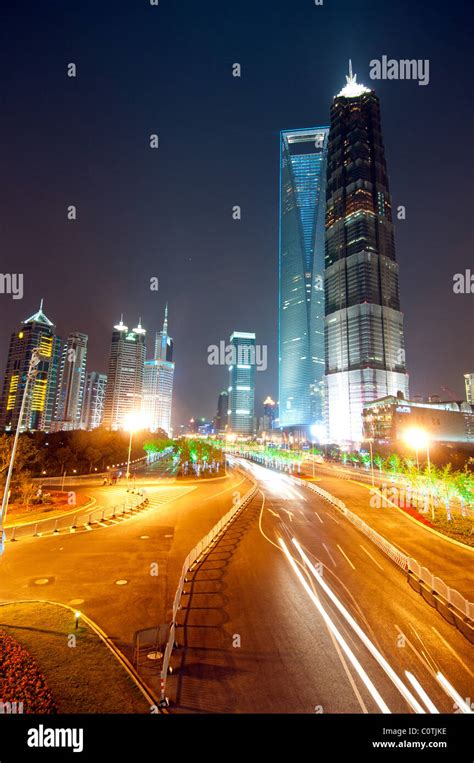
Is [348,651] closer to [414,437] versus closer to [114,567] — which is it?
[114,567]

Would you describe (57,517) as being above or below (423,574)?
below

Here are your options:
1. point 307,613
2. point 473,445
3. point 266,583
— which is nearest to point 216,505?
point 266,583

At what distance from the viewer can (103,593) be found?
1666cm

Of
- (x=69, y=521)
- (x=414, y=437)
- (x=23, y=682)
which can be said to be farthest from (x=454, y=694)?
(x=414, y=437)

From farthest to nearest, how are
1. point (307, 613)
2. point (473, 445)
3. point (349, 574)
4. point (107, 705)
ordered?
point (473, 445)
point (349, 574)
point (307, 613)
point (107, 705)

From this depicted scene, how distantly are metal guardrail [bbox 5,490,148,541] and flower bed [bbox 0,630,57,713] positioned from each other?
54.5 feet

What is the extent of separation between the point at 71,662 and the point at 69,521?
69.8ft

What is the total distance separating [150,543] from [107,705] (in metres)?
16.1

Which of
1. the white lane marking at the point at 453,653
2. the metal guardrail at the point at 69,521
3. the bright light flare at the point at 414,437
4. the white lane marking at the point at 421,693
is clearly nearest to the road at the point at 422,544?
the white lane marking at the point at 453,653

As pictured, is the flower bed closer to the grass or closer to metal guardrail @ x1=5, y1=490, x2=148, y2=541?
the grass

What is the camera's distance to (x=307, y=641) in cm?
1288

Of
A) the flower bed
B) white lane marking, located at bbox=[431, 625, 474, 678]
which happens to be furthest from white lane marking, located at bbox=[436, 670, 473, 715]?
the flower bed

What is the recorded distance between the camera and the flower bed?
30.5 feet
